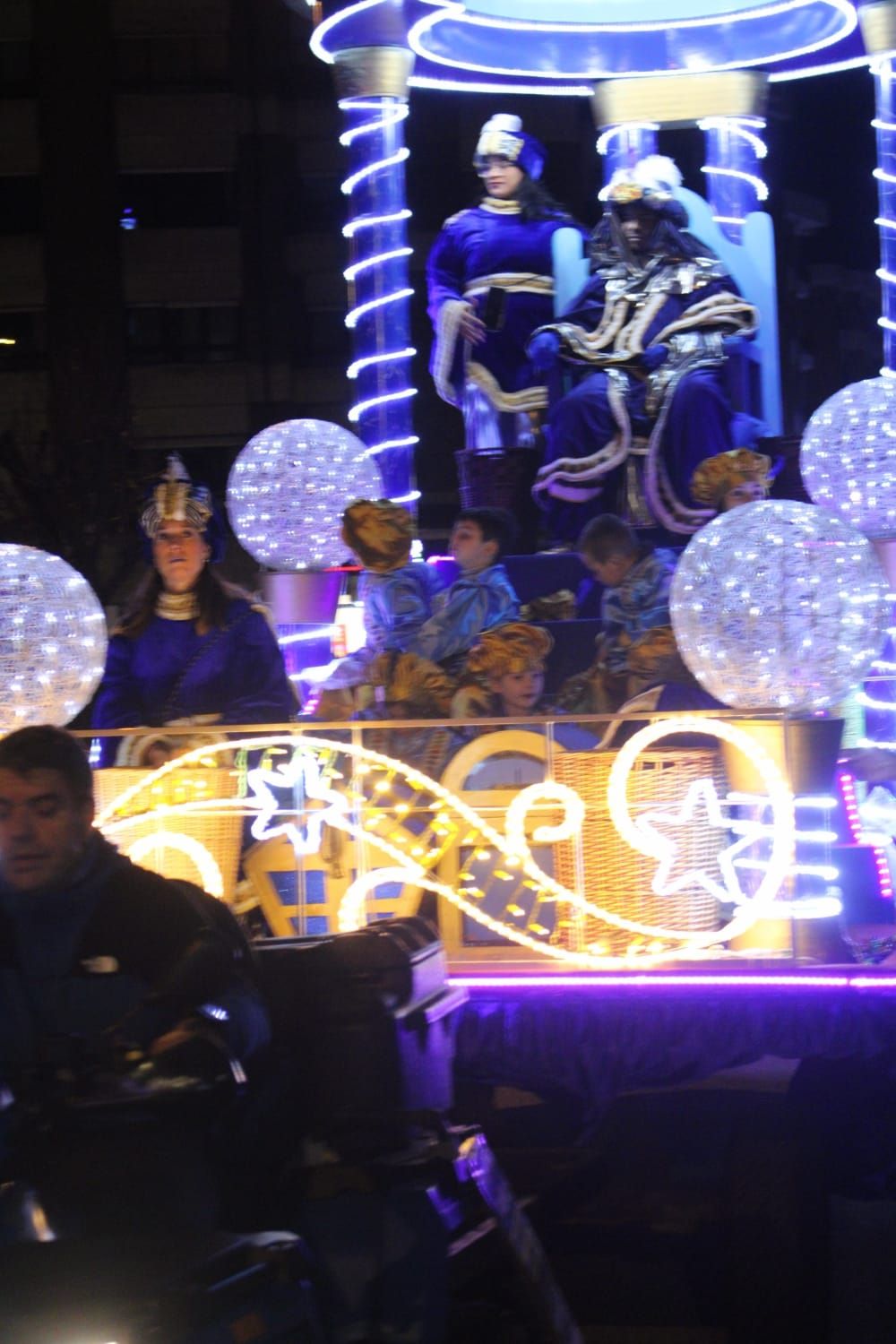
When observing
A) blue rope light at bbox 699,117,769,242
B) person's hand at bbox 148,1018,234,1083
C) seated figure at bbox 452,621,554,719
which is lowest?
person's hand at bbox 148,1018,234,1083

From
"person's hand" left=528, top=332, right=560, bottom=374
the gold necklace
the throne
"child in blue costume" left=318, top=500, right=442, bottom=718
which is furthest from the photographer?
the throne

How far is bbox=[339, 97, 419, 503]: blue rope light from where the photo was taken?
9.88 m

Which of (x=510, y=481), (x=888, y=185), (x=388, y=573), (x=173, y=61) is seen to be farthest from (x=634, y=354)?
(x=173, y=61)

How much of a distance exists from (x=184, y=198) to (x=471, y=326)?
58.1 feet

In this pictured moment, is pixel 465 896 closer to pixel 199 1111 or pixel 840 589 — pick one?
pixel 840 589

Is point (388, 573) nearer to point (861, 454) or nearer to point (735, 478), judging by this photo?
point (735, 478)

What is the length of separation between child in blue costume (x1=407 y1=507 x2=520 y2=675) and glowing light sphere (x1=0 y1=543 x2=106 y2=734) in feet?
A: 4.68

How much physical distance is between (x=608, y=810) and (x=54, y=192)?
22.6 meters

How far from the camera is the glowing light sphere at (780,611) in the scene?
17.3ft

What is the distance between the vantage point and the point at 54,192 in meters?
26.0

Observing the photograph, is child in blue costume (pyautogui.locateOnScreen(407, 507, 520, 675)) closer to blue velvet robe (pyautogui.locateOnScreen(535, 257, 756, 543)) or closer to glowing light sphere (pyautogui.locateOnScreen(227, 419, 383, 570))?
glowing light sphere (pyautogui.locateOnScreen(227, 419, 383, 570))

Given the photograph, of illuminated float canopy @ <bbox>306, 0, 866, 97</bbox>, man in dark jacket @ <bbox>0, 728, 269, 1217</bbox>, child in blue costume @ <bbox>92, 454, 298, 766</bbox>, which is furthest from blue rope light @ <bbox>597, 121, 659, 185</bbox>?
man in dark jacket @ <bbox>0, 728, 269, 1217</bbox>

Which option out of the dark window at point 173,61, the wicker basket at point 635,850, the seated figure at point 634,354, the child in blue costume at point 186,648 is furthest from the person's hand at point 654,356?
the dark window at point 173,61

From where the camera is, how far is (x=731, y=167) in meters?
10.1
